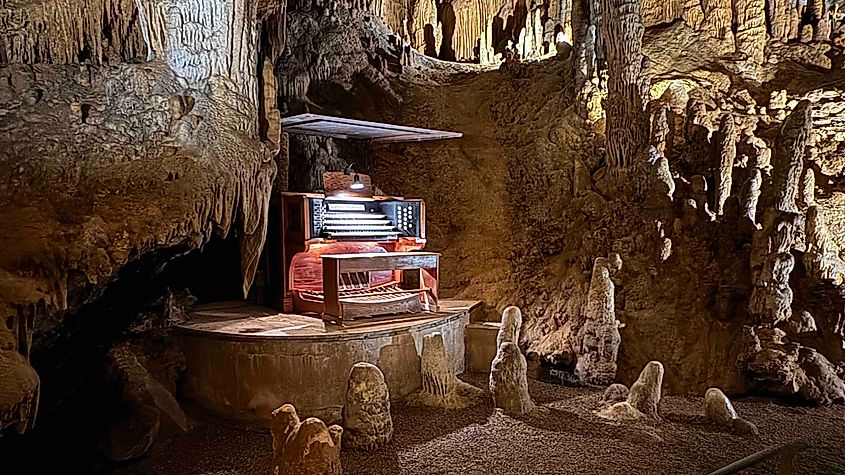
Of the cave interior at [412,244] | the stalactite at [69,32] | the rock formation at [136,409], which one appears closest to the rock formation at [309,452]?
the cave interior at [412,244]

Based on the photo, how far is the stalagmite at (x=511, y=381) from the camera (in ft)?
28.5

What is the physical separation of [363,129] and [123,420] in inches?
238

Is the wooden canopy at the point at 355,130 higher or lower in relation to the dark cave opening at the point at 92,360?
higher

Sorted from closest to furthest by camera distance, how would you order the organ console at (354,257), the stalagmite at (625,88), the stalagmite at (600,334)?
the organ console at (354,257)
the stalagmite at (600,334)
the stalagmite at (625,88)

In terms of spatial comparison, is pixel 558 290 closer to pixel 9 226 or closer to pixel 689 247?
pixel 689 247

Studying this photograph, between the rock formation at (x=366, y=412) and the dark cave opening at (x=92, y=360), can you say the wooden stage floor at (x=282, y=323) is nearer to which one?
the dark cave opening at (x=92, y=360)

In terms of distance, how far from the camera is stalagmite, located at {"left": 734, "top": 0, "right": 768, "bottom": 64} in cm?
1446

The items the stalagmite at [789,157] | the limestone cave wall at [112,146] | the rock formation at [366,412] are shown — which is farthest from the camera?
the stalagmite at [789,157]

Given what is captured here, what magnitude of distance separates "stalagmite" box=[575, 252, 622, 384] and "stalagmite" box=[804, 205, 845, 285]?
10.3 ft

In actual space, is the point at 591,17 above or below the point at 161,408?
above

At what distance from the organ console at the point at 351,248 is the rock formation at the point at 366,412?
181 cm

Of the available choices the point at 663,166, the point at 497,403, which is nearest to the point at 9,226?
the point at 497,403

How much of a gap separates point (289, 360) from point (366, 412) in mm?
1490

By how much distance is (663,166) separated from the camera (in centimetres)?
1086
